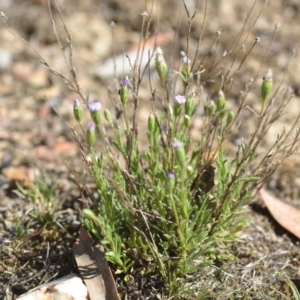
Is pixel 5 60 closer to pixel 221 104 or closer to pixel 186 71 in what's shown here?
pixel 186 71

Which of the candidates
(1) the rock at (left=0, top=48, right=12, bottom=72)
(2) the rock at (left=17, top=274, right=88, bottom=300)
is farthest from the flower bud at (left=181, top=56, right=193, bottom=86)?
(1) the rock at (left=0, top=48, right=12, bottom=72)

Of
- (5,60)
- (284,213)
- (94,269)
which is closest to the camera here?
(94,269)

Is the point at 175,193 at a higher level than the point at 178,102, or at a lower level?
lower

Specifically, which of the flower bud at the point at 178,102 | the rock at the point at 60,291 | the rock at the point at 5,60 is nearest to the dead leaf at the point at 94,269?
the rock at the point at 60,291

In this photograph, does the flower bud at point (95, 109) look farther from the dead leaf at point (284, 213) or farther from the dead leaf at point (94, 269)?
the dead leaf at point (284, 213)

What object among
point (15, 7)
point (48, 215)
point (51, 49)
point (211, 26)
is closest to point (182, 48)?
point (211, 26)

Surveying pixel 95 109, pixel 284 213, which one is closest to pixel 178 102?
pixel 95 109

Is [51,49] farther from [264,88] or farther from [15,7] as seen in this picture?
[264,88]
